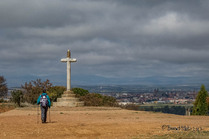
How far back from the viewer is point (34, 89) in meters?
46.9

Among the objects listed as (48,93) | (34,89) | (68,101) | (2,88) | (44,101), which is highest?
(2,88)

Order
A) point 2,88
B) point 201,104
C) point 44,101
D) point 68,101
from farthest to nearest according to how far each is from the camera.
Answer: point 2,88
point 201,104
point 68,101
point 44,101

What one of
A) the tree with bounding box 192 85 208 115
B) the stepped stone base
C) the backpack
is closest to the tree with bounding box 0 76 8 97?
the stepped stone base

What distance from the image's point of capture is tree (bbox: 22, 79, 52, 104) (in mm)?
45906

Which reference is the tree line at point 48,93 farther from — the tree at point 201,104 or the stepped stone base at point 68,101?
the tree at point 201,104

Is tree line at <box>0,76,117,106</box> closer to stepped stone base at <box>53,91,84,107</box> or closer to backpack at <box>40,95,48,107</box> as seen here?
stepped stone base at <box>53,91,84,107</box>

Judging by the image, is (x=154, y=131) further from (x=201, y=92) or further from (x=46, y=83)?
(x=46, y=83)

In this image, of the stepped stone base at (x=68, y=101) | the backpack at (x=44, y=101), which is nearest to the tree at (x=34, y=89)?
the stepped stone base at (x=68, y=101)

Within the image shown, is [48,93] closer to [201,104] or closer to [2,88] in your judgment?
[201,104]

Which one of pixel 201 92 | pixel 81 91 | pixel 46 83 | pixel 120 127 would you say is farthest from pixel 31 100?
pixel 120 127

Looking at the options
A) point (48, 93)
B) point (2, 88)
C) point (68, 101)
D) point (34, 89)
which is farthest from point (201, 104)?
point (2, 88)

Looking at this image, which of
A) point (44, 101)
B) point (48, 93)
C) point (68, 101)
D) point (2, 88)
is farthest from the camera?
point (2, 88)

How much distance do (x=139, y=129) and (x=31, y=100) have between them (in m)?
33.5

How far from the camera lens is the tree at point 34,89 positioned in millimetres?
45906
